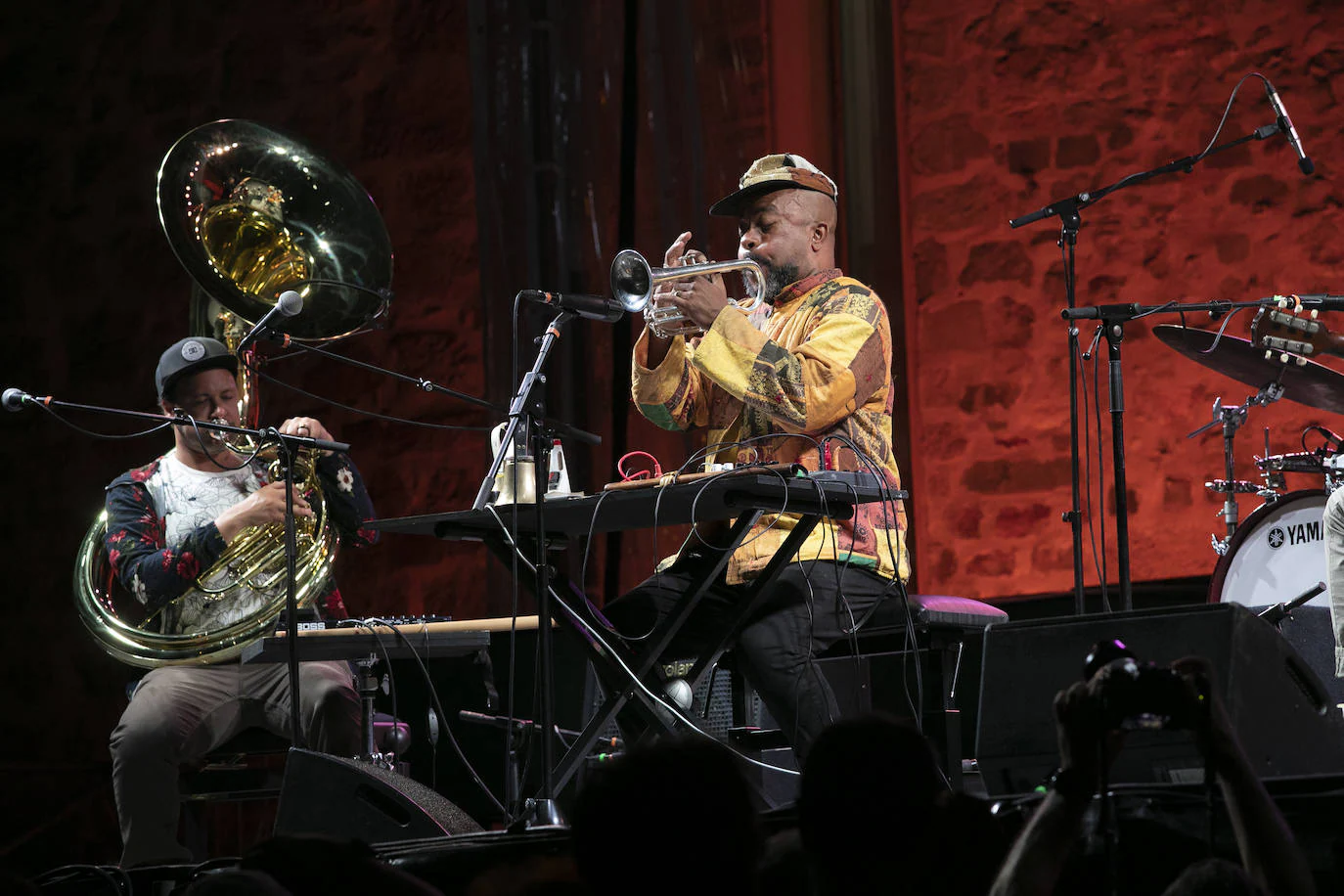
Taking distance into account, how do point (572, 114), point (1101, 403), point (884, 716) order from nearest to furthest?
point (884, 716), point (572, 114), point (1101, 403)

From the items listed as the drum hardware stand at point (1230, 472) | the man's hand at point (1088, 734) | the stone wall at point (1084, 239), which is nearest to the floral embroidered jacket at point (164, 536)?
the stone wall at point (1084, 239)

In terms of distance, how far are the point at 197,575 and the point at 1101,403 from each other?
132 inches

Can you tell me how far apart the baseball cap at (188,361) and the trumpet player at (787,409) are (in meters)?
1.46

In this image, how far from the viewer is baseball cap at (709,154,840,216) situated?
12.7 feet

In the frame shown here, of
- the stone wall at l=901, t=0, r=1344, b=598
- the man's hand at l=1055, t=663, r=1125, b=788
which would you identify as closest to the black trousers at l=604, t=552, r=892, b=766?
Result: the man's hand at l=1055, t=663, r=1125, b=788

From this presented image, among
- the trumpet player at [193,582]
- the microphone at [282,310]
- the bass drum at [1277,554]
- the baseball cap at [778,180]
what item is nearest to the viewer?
the microphone at [282,310]

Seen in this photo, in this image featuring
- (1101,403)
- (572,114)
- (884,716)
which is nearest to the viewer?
(884,716)

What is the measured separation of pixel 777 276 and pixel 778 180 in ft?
0.78

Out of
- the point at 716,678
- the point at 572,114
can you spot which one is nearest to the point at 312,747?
the point at 716,678

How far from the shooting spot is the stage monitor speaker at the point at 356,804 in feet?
10.7

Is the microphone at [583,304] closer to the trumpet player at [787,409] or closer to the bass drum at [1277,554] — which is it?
the trumpet player at [787,409]

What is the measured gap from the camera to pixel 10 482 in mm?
7078

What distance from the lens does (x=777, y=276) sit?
12.9 ft

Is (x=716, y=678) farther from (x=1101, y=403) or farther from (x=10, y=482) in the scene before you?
(x=10, y=482)
